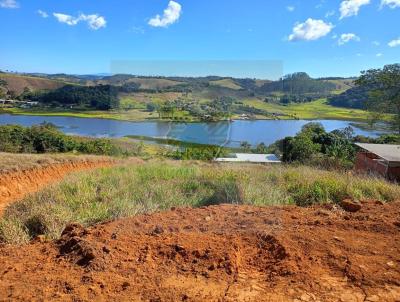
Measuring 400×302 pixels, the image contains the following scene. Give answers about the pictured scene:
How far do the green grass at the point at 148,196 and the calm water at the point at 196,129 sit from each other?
18.8 feet

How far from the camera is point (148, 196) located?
570 centimetres

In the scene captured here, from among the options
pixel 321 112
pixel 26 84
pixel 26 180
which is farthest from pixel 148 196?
pixel 26 84

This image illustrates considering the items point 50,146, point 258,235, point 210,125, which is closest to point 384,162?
point 210,125

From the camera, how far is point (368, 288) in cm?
294

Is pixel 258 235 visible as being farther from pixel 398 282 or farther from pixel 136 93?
pixel 136 93

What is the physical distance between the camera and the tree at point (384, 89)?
16594mm

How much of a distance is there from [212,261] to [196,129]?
10.3 m

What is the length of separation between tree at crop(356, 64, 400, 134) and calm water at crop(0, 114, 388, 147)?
21.7ft

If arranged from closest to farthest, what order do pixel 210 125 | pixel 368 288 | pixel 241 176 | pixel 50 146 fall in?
pixel 368 288
pixel 241 176
pixel 210 125
pixel 50 146

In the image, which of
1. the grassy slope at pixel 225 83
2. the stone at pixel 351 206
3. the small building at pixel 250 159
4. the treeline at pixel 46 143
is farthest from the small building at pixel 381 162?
the treeline at pixel 46 143

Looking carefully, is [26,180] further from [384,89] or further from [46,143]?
[46,143]

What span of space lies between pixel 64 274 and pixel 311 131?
44376 millimetres

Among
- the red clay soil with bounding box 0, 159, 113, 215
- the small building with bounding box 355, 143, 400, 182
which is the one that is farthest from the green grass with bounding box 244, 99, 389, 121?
the red clay soil with bounding box 0, 159, 113, 215

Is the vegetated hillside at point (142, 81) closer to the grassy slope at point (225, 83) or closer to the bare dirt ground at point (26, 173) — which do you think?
the grassy slope at point (225, 83)
